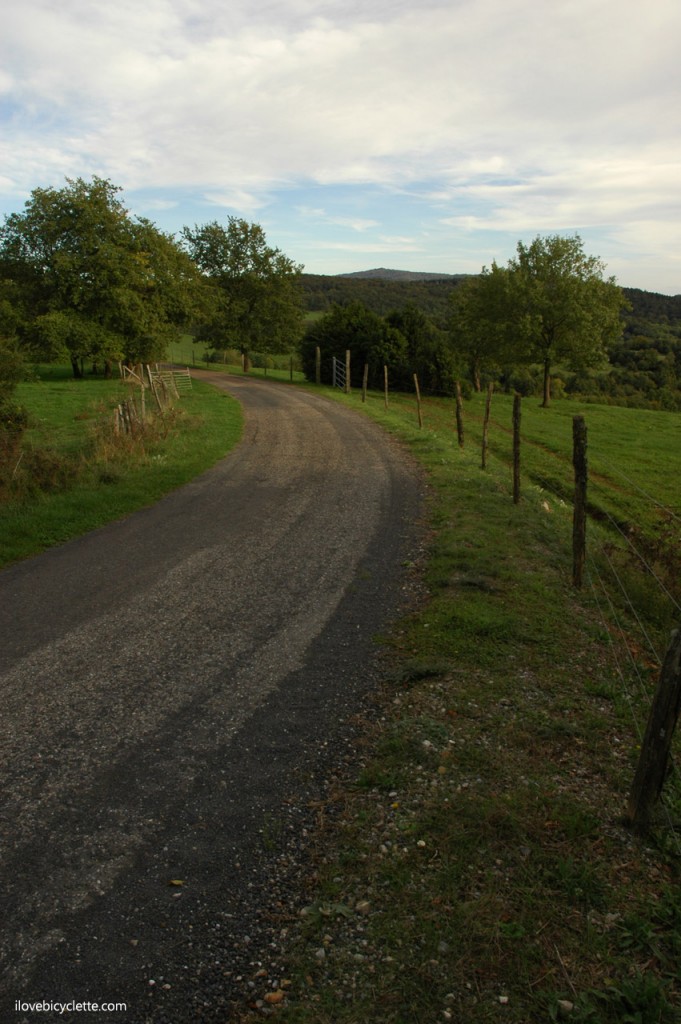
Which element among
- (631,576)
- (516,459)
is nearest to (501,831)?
(631,576)

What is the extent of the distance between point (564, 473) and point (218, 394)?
18.6m

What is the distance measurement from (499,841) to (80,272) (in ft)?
126

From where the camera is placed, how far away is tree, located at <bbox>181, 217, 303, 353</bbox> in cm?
4644

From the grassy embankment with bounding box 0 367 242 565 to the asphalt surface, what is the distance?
2.62 ft

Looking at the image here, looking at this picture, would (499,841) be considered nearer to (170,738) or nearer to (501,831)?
(501,831)

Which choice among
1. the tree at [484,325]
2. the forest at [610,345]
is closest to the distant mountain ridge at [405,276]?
the forest at [610,345]

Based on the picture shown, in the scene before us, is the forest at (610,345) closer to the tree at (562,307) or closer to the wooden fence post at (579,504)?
the tree at (562,307)

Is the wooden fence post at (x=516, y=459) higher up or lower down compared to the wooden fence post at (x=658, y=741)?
higher up

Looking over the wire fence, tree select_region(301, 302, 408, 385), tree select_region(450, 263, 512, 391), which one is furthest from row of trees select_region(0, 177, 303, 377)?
the wire fence

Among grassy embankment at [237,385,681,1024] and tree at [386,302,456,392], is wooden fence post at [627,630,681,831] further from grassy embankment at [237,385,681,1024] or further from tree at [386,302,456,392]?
tree at [386,302,456,392]

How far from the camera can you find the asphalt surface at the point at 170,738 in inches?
136

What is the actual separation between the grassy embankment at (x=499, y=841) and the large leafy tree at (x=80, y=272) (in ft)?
107

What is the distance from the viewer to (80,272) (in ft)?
118

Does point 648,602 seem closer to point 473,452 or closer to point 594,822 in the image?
Result: point 594,822
